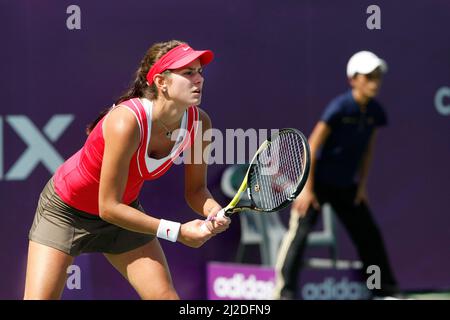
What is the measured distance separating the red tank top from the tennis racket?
0.28 m

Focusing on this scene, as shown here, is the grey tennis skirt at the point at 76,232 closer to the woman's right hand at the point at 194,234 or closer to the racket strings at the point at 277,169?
the woman's right hand at the point at 194,234

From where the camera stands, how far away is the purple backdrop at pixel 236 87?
19.0 feet

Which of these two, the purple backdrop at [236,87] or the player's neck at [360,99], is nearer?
the purple backdrop at [236,87]

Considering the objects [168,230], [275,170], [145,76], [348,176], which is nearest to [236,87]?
[348,176]

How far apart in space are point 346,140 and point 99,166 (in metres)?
2.67

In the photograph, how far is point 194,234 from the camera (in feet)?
12.4

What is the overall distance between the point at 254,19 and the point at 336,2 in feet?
1.75

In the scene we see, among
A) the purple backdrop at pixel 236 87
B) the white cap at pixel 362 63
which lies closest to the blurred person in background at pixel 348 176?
the white cap at pixel 362 63

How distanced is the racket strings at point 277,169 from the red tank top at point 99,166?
31 cm

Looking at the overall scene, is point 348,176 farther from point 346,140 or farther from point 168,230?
point 168,230

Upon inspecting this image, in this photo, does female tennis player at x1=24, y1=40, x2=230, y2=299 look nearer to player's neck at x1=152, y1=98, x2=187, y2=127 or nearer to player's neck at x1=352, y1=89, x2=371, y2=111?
player's neck at x1=152, y1=98, x2=187, y2=127

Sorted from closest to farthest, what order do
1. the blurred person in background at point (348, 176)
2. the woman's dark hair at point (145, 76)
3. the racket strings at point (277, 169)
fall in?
the woman's dark hair at point (145, 76), the racket strings at point (277, 169), the blurred person in background at point (348, 176)

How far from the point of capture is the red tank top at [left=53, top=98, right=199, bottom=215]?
12.7 ft
